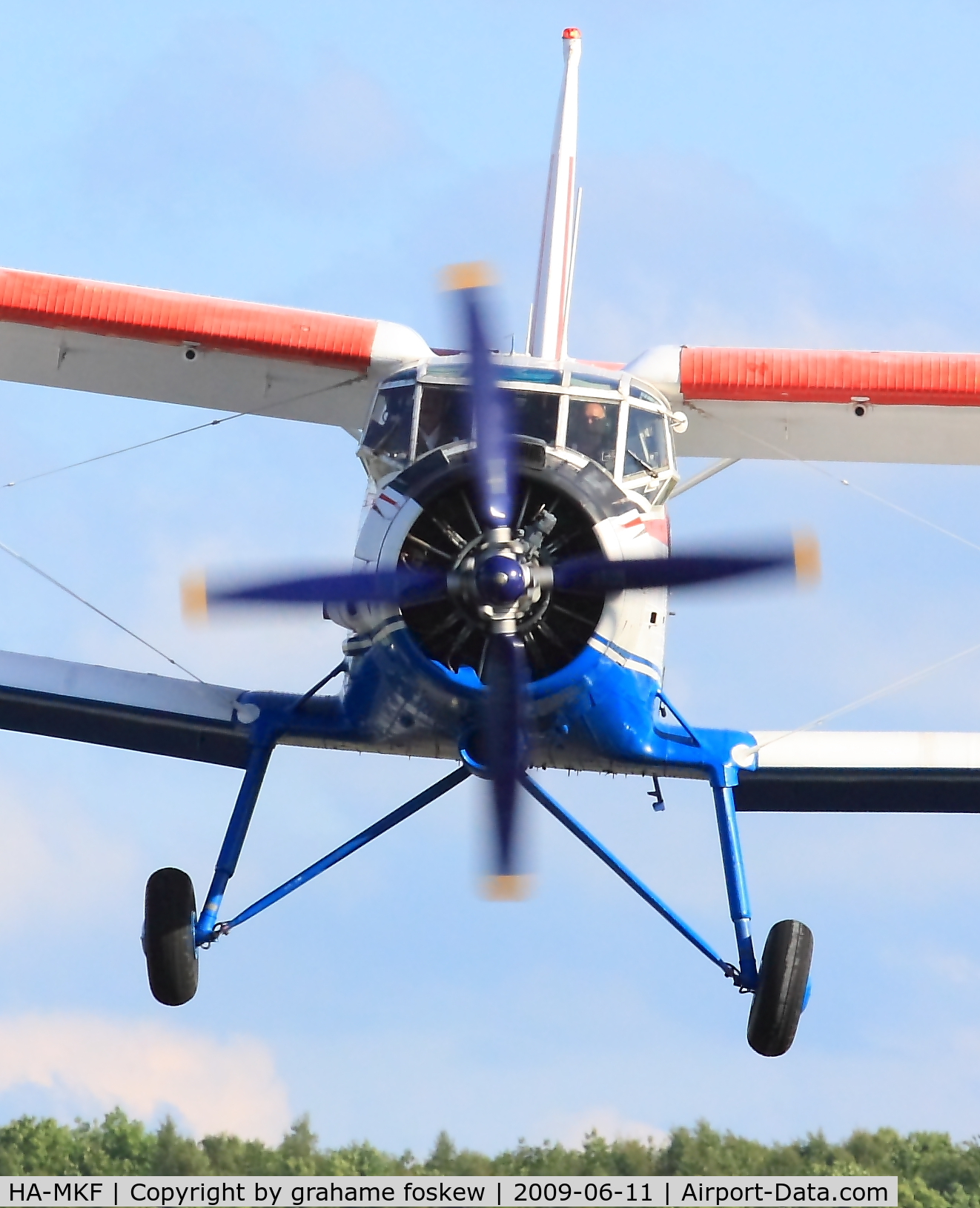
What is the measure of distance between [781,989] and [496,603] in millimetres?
4170

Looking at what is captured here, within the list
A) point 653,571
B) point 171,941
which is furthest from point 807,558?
point 171,941

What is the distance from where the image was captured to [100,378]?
21.6 metres

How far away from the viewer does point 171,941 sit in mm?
18016

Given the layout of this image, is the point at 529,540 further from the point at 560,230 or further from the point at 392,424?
the point at 560,230

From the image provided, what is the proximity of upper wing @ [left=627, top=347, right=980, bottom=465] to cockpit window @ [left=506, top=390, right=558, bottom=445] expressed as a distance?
12.9 feet

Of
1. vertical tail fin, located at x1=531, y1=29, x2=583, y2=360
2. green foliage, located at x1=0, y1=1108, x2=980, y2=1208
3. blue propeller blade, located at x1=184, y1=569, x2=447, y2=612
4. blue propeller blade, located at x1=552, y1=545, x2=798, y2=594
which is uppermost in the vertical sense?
vertical tail fin, located at x1=531, y1=29, x2=583, y2=360

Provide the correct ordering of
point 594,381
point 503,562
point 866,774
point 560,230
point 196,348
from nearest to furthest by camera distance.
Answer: point 503,562, point 594,381, point 866,774, point 196,348, point 560,230

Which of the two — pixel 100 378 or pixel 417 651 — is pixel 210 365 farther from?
pixel 417 651

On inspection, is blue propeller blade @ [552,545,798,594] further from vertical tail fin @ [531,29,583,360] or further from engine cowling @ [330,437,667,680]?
vertical tail fin @ [531,29,583,360]

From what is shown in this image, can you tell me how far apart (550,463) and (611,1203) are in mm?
6181

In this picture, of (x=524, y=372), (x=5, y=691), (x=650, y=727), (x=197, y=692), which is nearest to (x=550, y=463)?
(x=524, y=372)

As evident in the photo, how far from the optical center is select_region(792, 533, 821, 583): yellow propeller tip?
15680 mm

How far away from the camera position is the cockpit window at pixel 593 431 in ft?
55.6

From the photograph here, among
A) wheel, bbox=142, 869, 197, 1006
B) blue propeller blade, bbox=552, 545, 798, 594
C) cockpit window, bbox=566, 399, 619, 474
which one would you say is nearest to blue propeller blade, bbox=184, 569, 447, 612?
blue propeller blade, bbox=552, 545, 798, 594
